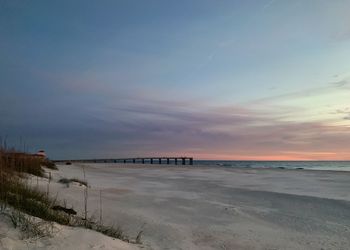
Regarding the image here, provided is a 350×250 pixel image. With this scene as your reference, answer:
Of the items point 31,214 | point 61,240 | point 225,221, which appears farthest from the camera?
point 225,221

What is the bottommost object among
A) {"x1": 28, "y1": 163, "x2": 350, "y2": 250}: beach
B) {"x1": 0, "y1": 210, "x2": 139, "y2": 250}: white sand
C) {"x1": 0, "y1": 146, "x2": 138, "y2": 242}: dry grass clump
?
{"x1": 28, "y1": 163, "x2": 350, "y2": 250}: beach

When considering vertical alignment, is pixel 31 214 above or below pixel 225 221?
above

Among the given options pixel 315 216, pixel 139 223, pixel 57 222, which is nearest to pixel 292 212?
pixel 315 216

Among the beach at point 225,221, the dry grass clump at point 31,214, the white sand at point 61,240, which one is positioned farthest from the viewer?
the beach at point 225,221

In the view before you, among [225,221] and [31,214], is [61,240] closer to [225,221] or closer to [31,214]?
[31,214]

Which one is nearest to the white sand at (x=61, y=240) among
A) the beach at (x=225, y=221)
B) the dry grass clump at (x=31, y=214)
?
the dry grass clump at (x=31, y=214)

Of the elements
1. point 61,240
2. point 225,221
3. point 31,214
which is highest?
point 31,214

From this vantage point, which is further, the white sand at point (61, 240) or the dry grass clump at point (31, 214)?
the dry grass clump at point (31, 214)

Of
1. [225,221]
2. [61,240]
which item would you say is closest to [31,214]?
[61,240]

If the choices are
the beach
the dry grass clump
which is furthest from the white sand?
the beach

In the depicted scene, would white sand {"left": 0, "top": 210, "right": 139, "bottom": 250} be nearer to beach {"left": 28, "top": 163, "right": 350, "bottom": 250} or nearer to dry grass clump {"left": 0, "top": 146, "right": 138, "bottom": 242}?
dry grass clump {"left": 0, "top": 146, "right": 138, "bottom": 242}

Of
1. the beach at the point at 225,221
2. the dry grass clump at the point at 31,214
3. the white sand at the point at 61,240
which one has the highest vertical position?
the dry grass clump at the point at 31,214

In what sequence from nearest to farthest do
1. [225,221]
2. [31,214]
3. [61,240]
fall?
[61,240] < [31,214] < [225,221]

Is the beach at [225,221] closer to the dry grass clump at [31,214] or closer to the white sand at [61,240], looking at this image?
the white sand at [61,240]
